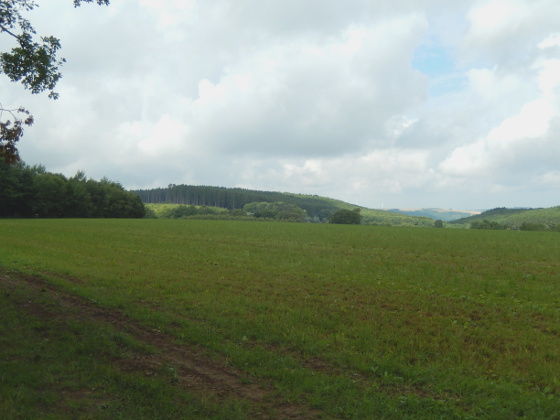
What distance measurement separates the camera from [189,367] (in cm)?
676

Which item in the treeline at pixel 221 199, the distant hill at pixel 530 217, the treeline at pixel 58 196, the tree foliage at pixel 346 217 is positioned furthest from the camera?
the treeline at pixel 221 199

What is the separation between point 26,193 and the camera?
8119 centimetres

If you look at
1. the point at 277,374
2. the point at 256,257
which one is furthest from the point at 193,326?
the point at 256,257

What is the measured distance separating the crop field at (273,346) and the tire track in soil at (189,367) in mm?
33

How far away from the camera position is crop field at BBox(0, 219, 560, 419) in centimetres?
556

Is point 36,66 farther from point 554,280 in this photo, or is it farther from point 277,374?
point 554,280

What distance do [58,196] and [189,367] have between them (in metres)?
97.4

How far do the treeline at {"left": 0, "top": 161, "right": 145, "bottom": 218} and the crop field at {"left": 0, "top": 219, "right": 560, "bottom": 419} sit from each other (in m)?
70.1

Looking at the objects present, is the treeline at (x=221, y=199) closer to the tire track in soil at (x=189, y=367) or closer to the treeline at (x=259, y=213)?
the treeline at (x=259, y=213)

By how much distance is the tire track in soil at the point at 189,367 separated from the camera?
18.3ft

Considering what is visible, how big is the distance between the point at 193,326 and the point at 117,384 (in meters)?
3.07

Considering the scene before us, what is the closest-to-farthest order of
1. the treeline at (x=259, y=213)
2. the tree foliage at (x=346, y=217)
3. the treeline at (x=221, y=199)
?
the tree foliage at (x=346, y=217) < the treeline at (x=259, y=213) < the treeline at (x=221, y=199)

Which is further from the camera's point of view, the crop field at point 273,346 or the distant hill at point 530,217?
the distant hill at point 530,217

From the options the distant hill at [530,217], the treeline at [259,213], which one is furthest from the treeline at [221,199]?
the distant hill at [530,217]
